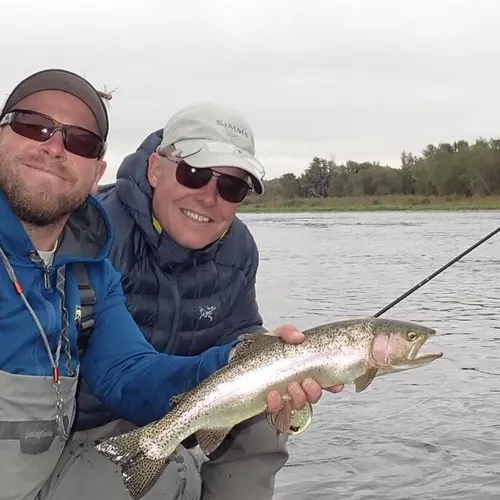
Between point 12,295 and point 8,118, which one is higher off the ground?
point 8,118

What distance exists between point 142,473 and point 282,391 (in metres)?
0.66

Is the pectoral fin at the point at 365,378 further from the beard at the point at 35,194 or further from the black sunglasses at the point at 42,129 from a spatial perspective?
the black sunglasses at the point at 42,129

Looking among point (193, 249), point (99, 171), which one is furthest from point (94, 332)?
point (193, 249)

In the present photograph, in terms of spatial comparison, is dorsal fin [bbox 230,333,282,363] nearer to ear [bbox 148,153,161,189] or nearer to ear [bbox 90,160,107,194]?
ear [bbox 90,160,107,194]

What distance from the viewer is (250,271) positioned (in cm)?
477

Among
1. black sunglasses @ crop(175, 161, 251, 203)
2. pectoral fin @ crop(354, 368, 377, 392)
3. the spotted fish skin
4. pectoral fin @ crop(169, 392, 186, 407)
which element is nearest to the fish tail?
the spotted fish skin

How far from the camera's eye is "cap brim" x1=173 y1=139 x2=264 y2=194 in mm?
4113

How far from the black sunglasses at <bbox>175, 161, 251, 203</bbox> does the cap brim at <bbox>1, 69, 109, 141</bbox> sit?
66cm

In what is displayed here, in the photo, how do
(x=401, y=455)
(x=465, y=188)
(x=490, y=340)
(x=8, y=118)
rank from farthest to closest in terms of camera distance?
(x=465, y=188) < (x=490, y=340) < (x=401, y=455) < (x=8, y=118)

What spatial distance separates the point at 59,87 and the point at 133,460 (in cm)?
167

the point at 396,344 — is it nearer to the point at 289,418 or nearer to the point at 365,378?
the point at 365,378

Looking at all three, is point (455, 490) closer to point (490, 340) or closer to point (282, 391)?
point (282, 391)

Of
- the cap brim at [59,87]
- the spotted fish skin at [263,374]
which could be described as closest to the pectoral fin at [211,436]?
the spotted fish skin at [263,374]

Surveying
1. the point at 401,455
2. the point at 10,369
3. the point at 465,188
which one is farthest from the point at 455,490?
→ the point at 465,188
